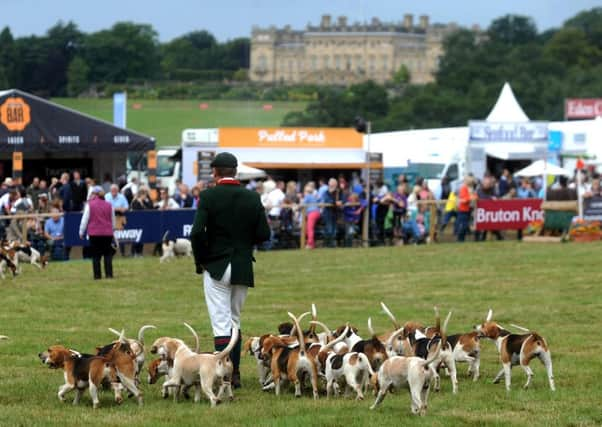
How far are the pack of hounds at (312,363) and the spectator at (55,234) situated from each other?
1632 centimetres

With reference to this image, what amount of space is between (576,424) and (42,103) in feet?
82.4

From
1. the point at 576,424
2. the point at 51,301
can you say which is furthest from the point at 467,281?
the point at 576,424

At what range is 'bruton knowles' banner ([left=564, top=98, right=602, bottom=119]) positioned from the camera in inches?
2840

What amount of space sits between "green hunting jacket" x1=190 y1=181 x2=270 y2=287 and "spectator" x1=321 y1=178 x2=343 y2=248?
21.0 m

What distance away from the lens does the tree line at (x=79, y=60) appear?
4210 inches

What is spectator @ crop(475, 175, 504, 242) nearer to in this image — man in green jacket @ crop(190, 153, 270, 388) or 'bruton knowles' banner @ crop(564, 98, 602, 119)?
man in green jacket @ crop(190, 153, 270, 388)

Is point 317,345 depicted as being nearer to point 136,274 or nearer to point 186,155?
point 136,274

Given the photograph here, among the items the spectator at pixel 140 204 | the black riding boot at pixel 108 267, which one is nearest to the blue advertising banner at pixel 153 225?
the spectator at pixel 140 204

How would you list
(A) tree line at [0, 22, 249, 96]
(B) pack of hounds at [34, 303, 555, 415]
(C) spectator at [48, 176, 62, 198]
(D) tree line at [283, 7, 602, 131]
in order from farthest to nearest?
(A) tree line at [0, 22, 249, 96]
(D) tree line at [283, 7, 602, 131]
(C) spectator at [48, 176, 62, 198]
(B) pack of hounds at [34, 303, 555, 415]

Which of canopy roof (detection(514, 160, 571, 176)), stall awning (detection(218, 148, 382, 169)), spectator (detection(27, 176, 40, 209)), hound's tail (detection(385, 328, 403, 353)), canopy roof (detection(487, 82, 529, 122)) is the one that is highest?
canopy roof (detection(487, 82, 529, 122))

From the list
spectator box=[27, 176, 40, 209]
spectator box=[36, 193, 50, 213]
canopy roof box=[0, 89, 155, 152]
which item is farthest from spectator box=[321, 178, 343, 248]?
spectator box=[27, 176, 40, 209]

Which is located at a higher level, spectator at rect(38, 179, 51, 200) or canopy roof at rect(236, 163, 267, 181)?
canopy roof at rect(236, 163, 267, 181)

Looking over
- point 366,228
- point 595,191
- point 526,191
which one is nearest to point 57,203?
point 366,228

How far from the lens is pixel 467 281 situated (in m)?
24.0
